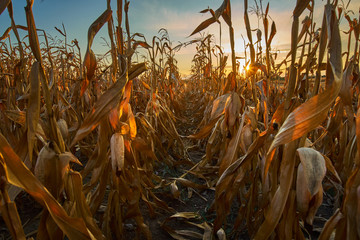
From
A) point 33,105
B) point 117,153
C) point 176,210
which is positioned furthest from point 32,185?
point 176,210

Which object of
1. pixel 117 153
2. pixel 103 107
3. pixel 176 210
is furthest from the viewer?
pixel 176 210

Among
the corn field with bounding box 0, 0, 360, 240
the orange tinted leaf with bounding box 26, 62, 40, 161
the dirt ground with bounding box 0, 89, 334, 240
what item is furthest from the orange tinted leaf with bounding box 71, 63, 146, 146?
the dirt ground with bounding box 0, 89, 334, 240

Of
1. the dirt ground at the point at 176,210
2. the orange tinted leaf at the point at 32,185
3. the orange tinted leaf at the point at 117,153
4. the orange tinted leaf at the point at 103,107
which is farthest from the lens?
the dirt ground at the point at 176,210

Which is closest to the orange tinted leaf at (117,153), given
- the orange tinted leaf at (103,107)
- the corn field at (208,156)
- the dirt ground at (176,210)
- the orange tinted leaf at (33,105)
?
the corn field at (208,156)

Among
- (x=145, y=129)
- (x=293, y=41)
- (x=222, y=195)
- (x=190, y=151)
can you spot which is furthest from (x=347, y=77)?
(x=190, y=151)

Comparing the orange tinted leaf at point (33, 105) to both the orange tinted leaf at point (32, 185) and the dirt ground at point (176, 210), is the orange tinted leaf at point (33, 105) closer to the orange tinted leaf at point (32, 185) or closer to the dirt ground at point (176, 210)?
the orange tinted leaf at point (32, 185)

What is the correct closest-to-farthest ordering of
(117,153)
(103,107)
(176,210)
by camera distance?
1. (103,107)
2. (117,153)
3. (176,210)

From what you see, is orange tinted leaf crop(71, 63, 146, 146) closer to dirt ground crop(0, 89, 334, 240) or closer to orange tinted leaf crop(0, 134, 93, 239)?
orange tinted leaf crop(0, 134, 93, 239)

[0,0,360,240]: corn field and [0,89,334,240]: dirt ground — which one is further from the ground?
[0,0,360,240]: corn field

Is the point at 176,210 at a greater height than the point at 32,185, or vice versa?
the point at 32,185

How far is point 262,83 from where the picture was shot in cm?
121

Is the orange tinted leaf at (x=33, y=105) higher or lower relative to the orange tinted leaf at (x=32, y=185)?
higher

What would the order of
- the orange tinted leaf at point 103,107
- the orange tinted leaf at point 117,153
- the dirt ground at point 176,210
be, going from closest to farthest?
the orange tinted leaf at point 103,107
the orange tinted leaf at point 117,153
the dirt ground at point 176,210

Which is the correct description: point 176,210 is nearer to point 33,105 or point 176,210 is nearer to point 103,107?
point 103,107
